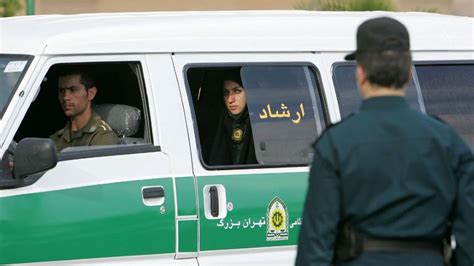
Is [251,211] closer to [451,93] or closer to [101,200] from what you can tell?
[101,200]

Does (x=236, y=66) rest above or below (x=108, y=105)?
above

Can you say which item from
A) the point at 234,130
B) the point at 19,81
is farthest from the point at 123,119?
the point at 19,81

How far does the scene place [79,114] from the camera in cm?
684

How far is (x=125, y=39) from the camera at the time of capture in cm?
646

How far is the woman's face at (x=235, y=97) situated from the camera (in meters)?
6.85

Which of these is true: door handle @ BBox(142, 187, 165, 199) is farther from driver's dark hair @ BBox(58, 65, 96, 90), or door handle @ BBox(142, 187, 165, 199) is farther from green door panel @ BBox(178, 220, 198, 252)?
driver's dark hair @ BBox(58, 65, 96, 90)

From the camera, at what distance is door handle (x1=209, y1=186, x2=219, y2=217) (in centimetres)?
645

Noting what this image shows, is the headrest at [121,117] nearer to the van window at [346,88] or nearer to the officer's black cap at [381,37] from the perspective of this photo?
the van window at [346,88]

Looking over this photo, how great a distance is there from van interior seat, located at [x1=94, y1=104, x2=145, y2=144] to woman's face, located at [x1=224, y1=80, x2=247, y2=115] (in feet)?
1.63

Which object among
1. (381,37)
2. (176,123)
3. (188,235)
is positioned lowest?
(188,235)

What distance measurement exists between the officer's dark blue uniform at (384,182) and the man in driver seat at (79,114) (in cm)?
263

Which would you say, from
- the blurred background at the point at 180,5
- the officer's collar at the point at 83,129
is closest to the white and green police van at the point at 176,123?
the officer's collar at the point at 83,129

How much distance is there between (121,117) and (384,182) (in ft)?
9.61

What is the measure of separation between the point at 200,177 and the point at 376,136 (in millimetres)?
2348
